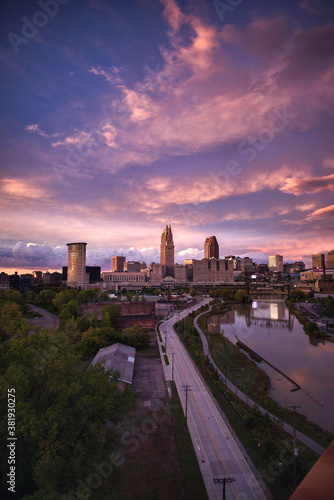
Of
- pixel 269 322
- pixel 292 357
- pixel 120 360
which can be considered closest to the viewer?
pixel 120 360

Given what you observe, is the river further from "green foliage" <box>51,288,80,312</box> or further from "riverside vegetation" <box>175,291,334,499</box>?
"green foliage" <box>51,288,80,312</box>

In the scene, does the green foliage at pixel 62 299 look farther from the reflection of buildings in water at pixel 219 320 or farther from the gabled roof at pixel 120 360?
the gabled roof at pixel 120 360

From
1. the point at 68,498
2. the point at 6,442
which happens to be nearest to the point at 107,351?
the point at 6,442

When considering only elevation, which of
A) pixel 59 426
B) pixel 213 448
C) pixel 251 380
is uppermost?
pixel 59 426

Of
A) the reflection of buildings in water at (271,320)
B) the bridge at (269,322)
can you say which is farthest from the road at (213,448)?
the bridge at (269,322)

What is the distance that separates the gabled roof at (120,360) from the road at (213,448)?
19.4 ft

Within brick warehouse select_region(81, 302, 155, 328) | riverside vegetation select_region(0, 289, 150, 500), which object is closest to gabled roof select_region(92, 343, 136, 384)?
riverside vegetation select_region(0, 289, 150, 500)

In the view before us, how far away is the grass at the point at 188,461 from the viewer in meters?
19.5

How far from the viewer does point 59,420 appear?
17578mm

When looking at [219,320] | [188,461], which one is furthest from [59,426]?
[219,320]

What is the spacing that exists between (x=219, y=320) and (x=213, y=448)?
7541cm

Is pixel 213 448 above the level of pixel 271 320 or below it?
above

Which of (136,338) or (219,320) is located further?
(219,320)

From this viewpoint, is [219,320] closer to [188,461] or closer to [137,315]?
[137,315]
